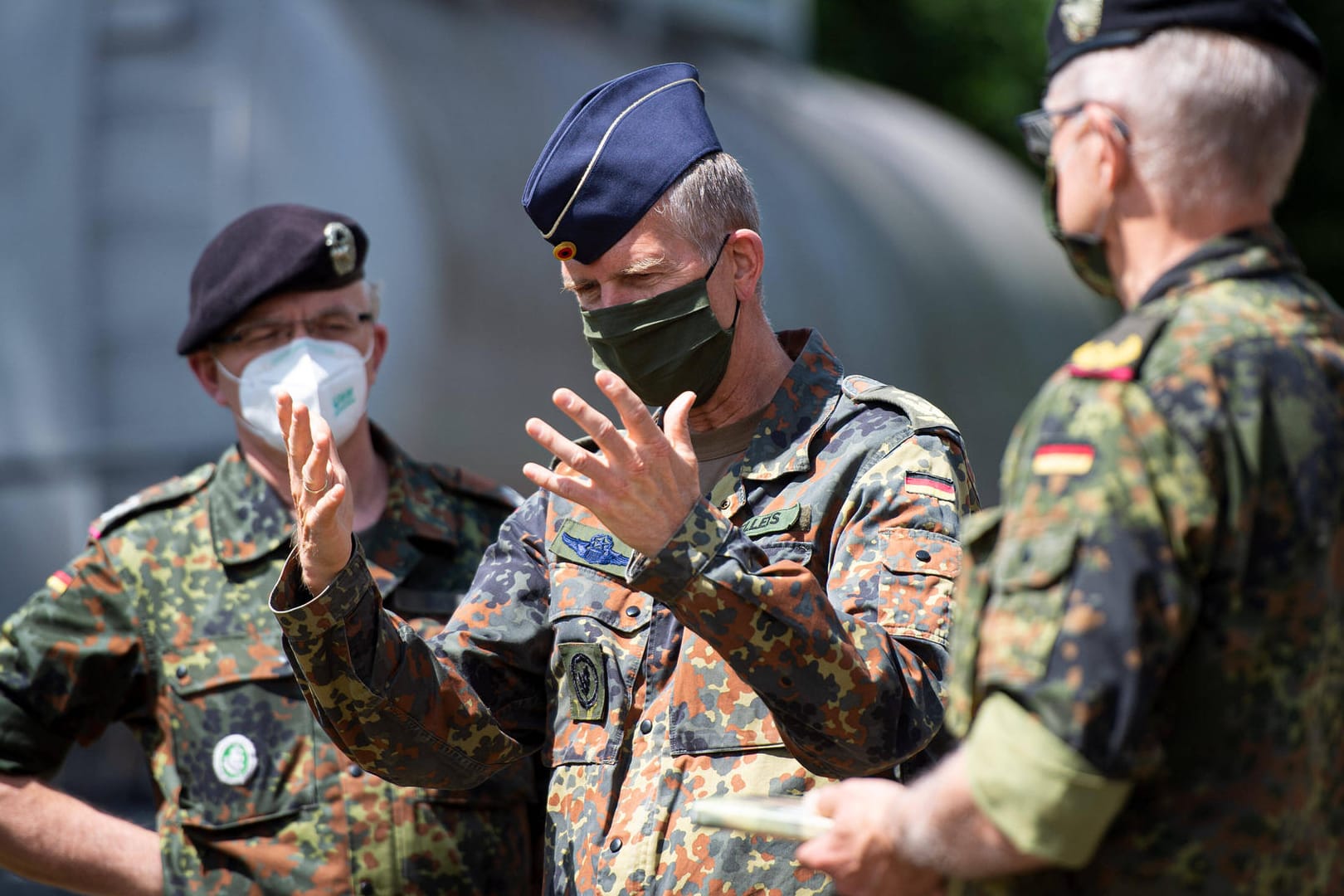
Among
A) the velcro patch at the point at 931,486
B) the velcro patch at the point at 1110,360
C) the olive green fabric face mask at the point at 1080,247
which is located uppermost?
the olive green fabric face mask at the point at 1080,247

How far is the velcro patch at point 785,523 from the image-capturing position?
96.0 inches

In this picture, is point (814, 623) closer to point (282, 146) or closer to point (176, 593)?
point (176, 593)

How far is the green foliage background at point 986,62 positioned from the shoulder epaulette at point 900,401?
1252 cm

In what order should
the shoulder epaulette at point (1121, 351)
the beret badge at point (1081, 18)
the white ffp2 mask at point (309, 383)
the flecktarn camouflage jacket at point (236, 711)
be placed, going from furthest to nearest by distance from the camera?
the white ffp2 mask at point (309, 383), the flecktarn camouflage jacket at point (236, 711), the beret badge at point (1081, 18), the shoulder epaulette at point (1121, 351)

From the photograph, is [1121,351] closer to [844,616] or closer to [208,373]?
[844,616]

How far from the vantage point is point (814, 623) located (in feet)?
6.88

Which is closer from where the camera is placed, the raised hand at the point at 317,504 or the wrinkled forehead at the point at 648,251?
the raised hand at the point at 317,504

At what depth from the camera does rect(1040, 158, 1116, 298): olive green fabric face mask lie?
1.84m

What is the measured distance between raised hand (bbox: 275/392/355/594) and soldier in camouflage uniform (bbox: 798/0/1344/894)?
0.93 m

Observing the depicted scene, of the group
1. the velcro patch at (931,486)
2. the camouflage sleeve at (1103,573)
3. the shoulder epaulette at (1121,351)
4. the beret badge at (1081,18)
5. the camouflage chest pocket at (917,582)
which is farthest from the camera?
the velcro patch at (931,486)

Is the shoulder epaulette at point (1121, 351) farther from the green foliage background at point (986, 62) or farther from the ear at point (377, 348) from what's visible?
the green foliage background at point (986, 62)

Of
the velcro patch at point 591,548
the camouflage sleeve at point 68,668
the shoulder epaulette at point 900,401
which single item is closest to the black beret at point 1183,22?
the shoulder epaulette at point 900,401

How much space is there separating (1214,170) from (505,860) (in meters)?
1.89

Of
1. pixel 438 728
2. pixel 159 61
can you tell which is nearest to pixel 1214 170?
pixel 438 728
